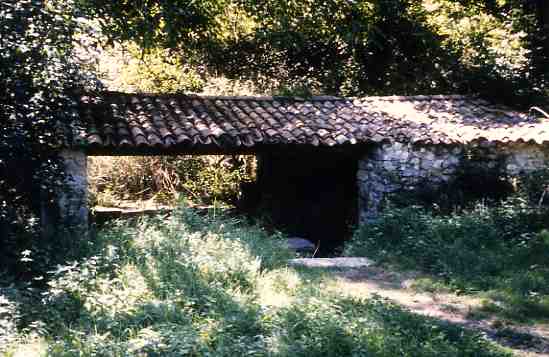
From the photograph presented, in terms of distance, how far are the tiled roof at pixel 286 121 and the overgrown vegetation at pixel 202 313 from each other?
2.50 metres

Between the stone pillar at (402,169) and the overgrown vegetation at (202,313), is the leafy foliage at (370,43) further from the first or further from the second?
the overgrown vegetation at (202,313)

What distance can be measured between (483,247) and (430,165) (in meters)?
2.63

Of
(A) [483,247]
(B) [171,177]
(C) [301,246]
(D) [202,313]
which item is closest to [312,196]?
(C) [301,246]

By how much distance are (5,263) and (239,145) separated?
399 cm

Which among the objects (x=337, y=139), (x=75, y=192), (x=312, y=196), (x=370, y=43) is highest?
(x=370, y=43)

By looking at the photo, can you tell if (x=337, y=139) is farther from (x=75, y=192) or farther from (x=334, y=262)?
(x=75, y=192)

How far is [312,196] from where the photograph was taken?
1248cm

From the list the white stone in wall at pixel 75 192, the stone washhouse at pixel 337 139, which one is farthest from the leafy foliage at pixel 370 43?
the white stone in wall at pixel 75 192

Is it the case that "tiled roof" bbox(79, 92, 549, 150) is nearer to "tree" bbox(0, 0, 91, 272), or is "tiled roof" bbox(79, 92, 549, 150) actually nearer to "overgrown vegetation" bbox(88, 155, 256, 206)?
"tree" bbox(0, 0, 91, 272)

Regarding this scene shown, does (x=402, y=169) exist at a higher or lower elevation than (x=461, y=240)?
higher

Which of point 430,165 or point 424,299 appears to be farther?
point 430,165

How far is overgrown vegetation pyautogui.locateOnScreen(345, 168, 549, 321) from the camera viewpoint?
21.6 feet

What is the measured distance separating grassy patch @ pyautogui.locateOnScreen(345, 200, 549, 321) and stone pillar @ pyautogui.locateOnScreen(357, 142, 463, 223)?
69 centimetres

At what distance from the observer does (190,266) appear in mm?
6180
